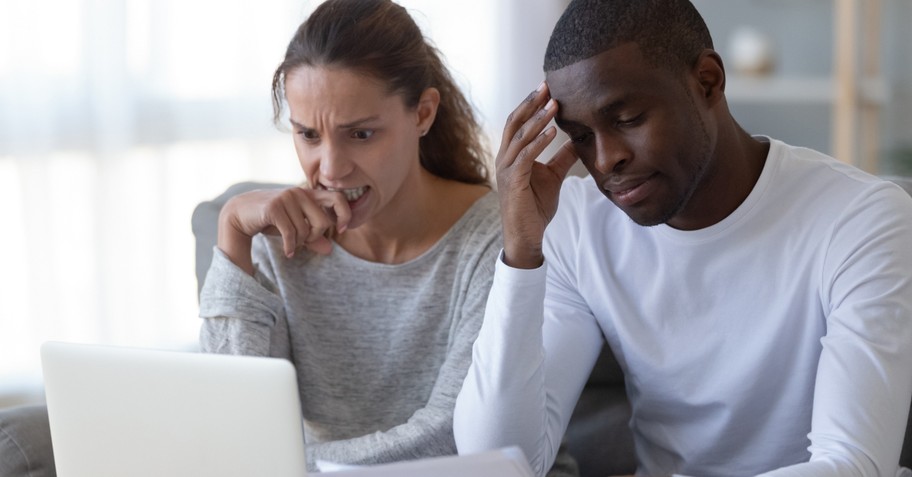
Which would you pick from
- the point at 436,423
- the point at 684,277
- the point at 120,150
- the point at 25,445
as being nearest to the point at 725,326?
the point at 684,277

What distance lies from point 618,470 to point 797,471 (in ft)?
1.99

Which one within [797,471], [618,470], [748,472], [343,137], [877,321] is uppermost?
[343,137]

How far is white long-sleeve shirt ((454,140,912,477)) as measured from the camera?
122 cm

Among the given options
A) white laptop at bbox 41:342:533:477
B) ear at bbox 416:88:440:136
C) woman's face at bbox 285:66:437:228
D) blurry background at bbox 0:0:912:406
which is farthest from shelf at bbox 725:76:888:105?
white laptop at bbox 41:342:533:477

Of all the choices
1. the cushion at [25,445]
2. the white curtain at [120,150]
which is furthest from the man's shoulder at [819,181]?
the white curtain at [120,150]

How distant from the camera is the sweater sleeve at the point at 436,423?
4.95 feet

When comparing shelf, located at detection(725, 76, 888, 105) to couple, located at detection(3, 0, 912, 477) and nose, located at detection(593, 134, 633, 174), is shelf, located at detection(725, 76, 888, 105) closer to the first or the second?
couple, located at detection(3, 0, 912, 477)

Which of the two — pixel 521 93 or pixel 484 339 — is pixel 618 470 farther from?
pixel 521 93

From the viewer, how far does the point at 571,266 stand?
1.48m

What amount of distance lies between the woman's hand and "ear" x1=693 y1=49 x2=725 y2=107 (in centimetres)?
55

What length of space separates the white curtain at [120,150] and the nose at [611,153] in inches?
45.4

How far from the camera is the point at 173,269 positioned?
2.68 metres

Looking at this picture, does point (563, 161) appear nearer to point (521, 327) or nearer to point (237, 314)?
point (521, 327)

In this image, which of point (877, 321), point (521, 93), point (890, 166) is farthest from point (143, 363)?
point (890, 166)
